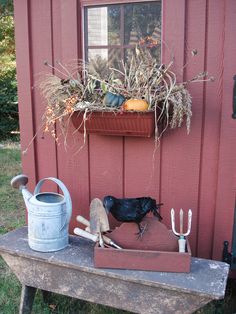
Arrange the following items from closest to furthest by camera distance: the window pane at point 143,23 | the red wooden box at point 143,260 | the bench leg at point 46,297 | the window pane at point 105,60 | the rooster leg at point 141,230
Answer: the red wooden box at point 143,260, the rooster leg at point 141,230, the window pane at point 143,23, the window pane at point 105,60, the bench leg at point 46,297

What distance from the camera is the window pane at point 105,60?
266cm

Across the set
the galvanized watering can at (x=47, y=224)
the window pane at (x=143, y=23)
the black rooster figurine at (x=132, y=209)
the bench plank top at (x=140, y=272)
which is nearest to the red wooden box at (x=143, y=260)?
the bench plank top at (x=140, y=272)

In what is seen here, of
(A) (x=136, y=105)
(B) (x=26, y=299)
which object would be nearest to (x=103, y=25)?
(A) (x=136, y=105)

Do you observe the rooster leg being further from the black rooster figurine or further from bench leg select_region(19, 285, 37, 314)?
bench leg select_region(19, 285, 37, 314)

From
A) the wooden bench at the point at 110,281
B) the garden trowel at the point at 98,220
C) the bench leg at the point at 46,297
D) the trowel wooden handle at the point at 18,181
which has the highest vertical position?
the trowel wooden handle at the point at 18,181

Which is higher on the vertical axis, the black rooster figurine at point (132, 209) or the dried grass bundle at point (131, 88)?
the dried grass bundle at point (131, 88)

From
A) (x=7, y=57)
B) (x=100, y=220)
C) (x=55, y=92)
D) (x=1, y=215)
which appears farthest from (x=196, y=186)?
(x=7, y=57)

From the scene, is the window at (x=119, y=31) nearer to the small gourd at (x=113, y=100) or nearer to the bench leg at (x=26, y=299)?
the small gourd at (x=113, y=100)

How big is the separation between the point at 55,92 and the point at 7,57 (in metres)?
9.26

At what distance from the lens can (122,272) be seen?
2227 mm

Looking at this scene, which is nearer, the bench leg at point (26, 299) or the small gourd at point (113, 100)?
the small gourd at point (113, 100)

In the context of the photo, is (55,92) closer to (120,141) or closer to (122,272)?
(120,141)

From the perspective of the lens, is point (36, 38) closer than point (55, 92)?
No

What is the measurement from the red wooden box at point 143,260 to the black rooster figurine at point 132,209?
0.46 feet
